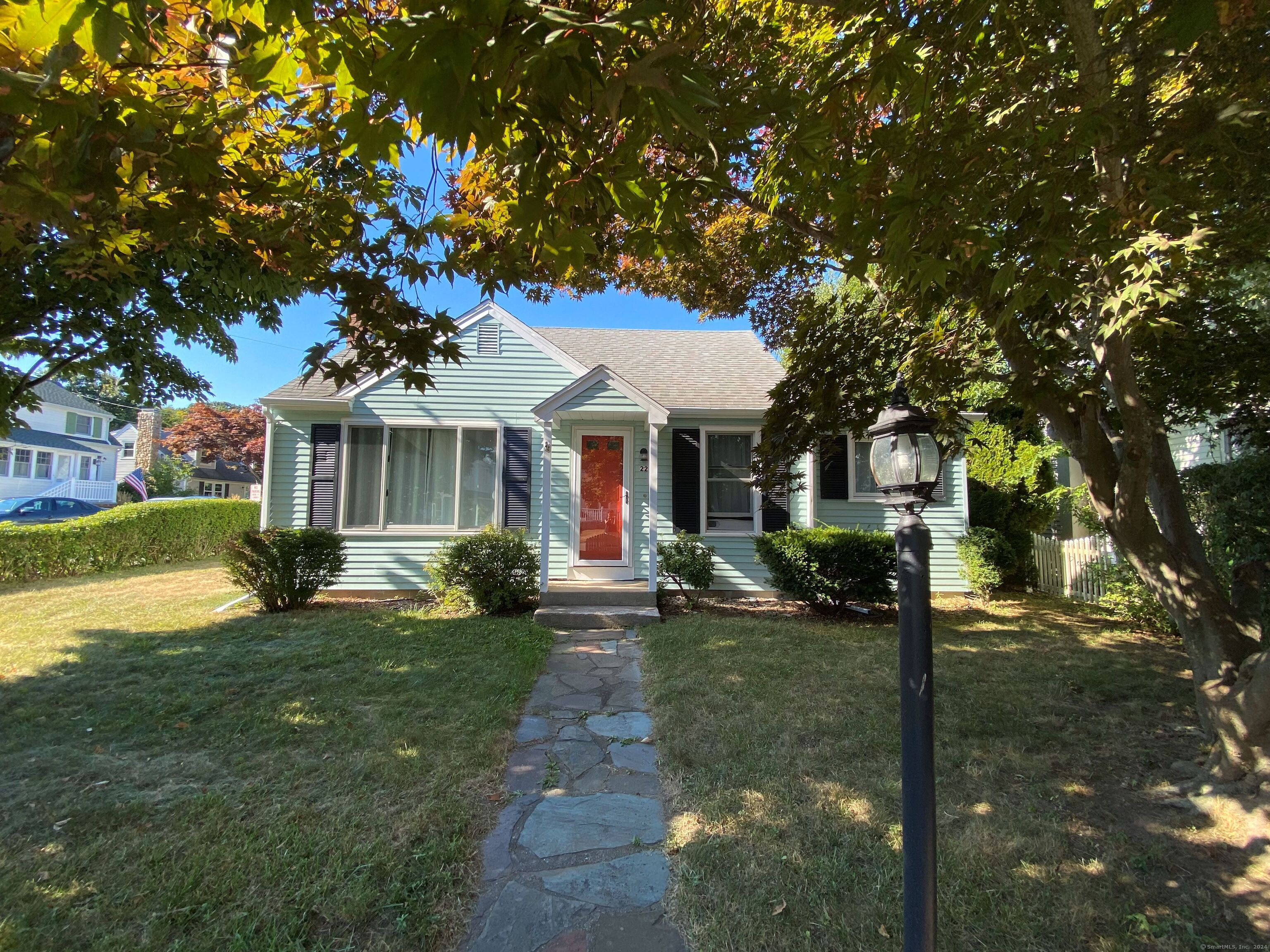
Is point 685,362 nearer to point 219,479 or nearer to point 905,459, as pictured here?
point 905,459

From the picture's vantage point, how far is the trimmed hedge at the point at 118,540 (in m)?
10.4

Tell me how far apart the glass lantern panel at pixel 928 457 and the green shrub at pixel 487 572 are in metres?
6.40

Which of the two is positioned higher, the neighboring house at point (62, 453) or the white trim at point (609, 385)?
the neighboring house at point (62, 453)

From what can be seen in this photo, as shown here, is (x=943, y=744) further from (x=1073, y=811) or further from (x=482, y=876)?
(x=482, y=876)

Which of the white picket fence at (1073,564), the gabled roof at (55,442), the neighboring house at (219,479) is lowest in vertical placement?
the white picket fence at (1073,564)

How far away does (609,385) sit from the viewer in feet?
25.9

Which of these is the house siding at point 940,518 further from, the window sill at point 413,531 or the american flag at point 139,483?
the american flag at point 139,483

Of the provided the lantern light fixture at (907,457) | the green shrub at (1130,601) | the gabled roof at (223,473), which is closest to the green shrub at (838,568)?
the green shrub at (1130,601)

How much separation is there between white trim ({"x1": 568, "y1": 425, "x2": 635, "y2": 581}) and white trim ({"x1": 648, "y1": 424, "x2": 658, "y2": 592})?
76 cm

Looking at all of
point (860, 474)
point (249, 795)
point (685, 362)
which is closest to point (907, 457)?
point (249, 795)

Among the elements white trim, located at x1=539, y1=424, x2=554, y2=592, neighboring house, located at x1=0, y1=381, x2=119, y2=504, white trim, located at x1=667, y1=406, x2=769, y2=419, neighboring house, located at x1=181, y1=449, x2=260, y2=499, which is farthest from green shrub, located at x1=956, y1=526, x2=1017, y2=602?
neighboring house, located at x1=181, y1=449, x2=260, y2=499

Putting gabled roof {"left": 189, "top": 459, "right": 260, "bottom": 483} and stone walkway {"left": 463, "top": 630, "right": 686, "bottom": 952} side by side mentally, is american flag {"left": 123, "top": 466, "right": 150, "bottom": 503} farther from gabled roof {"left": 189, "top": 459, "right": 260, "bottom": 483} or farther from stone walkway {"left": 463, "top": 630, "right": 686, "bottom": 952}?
stone walkway {"left": 463, "top": 630, "right": 686, "bottom": 952}

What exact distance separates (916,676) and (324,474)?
890 centimetres

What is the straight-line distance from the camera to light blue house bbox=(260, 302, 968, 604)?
862 cm
